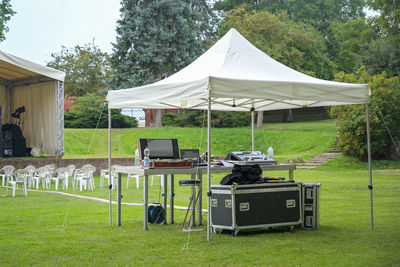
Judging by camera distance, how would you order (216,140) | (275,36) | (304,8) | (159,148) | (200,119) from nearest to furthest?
(159,148)
(216,140)
(275,36)
(200,119)
(304,8)

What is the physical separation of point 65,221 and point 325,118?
1453 inches

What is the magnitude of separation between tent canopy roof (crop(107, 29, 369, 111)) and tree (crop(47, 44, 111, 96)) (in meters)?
32.4

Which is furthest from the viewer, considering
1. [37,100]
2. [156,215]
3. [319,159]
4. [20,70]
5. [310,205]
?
[319,159]

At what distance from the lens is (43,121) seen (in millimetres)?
A: 24781

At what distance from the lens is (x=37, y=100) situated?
24.9 m

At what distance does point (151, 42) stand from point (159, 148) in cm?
2677

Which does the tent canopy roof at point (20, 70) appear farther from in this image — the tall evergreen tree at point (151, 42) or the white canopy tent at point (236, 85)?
the white canopy tent at point (236, 85)

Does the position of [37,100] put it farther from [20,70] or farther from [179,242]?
[179,242]

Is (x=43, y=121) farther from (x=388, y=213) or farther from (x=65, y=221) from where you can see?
(x=388, y=213)

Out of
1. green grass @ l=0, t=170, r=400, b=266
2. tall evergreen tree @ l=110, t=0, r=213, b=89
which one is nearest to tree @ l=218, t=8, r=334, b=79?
tall evergreen tree @ l=110, t=0, r=213, b=89

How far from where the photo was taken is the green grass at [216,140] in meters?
27.9

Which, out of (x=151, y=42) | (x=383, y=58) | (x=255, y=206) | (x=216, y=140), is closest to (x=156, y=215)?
(x=255, y=206)

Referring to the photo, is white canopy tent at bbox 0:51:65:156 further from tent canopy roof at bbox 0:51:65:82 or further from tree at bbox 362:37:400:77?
tree at bbox 362:37:400:77

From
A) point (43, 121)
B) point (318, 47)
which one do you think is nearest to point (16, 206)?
point (43, 121)
